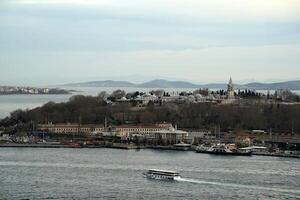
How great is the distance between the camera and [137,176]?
1388 cm

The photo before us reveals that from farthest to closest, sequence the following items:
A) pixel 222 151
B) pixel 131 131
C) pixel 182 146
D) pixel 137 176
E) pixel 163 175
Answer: pixel 131 131, pixel 182 146, pixel 222 151, pixel 137 176, pixel 163 175

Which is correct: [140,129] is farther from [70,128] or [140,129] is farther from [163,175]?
[163,175]

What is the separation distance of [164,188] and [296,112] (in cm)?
1435

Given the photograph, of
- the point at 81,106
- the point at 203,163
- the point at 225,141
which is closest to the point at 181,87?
the point at 81,106

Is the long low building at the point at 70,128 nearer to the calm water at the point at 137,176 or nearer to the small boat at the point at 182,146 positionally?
the small boat at the point at 182,146

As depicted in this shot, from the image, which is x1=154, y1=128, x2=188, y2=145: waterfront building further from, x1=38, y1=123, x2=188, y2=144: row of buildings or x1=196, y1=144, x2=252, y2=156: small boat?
x1=196, y1=144, x2=252, y2=156: small boat

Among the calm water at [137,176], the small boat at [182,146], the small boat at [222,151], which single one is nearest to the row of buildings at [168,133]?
the small boat at [182,146]

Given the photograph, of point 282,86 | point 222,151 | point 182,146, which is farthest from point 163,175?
point 282,86

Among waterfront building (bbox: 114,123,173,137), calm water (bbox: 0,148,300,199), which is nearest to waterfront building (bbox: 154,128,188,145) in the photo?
waterfront building (bbox: 114,123,173,137)

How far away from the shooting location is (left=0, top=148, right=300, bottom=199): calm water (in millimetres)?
11469

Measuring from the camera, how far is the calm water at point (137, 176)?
11469 millimetres

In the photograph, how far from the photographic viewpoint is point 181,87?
99875 millimetres

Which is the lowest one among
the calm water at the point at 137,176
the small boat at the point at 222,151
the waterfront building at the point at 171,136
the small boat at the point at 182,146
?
the calm water at the point at 137,176

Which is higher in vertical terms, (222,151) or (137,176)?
(222,151)
